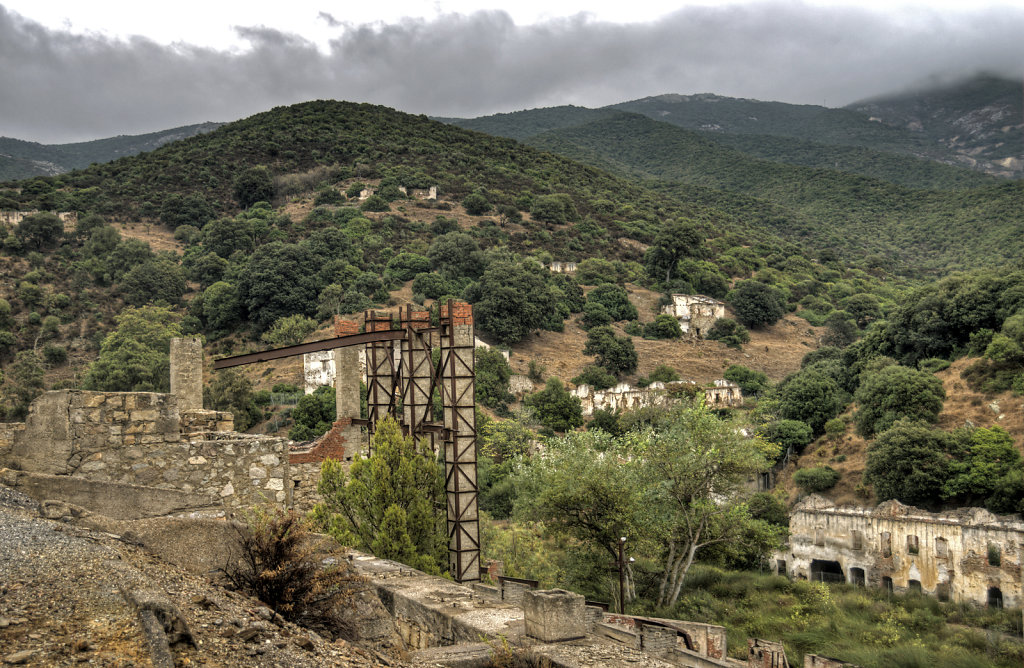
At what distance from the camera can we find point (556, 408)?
4762 cm

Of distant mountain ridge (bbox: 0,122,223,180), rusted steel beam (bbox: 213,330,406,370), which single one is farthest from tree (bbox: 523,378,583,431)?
distant mountain ridge (bbox: 0,122,223,180)

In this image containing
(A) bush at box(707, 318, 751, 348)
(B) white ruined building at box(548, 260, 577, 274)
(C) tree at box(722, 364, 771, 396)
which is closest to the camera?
(C) tree at box(722, 364, 771, 396)

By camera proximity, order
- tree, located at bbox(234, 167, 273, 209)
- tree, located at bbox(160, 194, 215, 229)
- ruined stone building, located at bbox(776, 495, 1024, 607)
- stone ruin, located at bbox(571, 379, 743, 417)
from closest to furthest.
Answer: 1. ruined stone building, located at bbox(776, 495, 1024, 607)
2. stone ruin, located at bbox(571, 379, 743, 417)
3. tree, located at bbox(160, 194, 215, 229)
4. tree, located at bbox(234, 167, 273, 209)

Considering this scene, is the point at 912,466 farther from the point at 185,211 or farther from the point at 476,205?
the point at 185,211

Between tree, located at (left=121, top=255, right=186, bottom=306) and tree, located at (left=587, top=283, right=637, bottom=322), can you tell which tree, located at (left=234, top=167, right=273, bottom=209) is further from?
tree, located at (left=587, top=283, right=637, bottom=322)

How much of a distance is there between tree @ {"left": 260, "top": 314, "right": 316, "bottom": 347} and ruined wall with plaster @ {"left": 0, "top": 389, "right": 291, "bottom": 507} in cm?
4860

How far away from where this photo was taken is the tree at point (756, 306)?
70.1 metres

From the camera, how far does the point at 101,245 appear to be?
223ft

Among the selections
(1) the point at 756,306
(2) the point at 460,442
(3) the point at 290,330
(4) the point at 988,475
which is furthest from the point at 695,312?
(2) the point at 460,442

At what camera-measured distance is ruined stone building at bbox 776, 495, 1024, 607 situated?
25000 millimetres

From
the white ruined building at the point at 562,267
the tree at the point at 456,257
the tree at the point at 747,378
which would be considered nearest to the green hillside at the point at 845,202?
the tree at the point at 747,378

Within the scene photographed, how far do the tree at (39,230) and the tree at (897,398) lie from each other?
65.5 m

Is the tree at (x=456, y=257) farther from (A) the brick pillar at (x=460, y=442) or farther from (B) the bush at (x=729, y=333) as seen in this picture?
(A) the brick pillar at (x=460, y=442)

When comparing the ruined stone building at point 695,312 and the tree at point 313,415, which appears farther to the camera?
the ruined stone building at point 695,312
